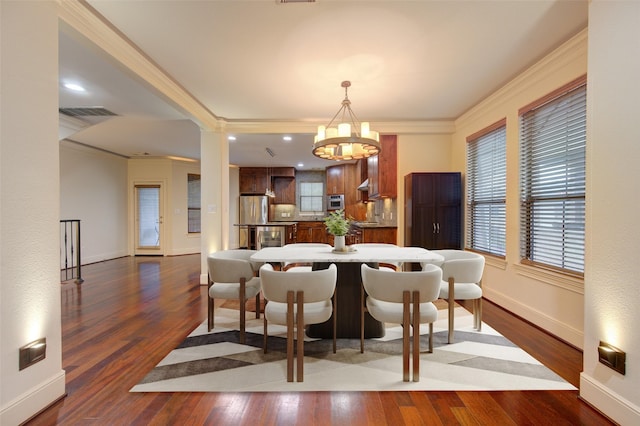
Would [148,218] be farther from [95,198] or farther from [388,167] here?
[388,167]

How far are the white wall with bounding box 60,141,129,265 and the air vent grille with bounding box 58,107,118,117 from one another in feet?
6.78

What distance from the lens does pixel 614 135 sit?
1.67m

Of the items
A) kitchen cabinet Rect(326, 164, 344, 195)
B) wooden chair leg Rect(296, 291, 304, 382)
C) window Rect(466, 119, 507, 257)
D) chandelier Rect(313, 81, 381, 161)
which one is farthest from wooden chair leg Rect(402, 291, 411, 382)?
kitchen cabinet Rect(326, 164, 344, 195)

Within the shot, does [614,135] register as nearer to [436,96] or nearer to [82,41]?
[436,96]

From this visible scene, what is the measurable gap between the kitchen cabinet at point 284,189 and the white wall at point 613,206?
7.59m

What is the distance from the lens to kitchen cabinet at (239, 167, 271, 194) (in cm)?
878

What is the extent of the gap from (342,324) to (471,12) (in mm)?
2816

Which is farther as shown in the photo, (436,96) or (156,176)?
(156,176)

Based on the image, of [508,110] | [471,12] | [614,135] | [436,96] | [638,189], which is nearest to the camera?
[638,189]

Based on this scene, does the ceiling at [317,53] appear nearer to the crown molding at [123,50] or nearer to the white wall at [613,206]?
the crown molding at [123,50]

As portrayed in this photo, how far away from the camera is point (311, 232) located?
8055 mm

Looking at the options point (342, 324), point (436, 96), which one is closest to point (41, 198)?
point (342, 324)

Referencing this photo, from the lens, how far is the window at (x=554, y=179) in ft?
8.35

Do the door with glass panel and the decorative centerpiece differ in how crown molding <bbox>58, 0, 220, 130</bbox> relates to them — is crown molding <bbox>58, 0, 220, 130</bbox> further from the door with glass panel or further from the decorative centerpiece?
the door with glass panel
